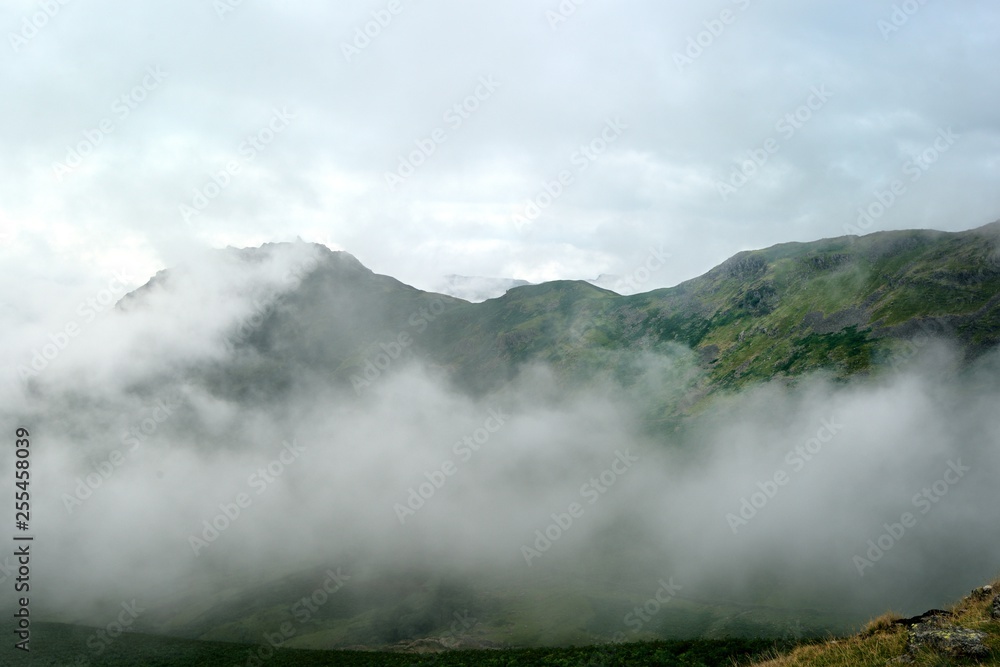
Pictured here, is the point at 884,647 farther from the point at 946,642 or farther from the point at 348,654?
the point at 348,654

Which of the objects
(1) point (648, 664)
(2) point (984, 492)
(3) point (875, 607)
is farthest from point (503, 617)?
(2) point (984, 492)

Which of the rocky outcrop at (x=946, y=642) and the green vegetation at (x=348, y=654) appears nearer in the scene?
the rocky outcrop at (x=946, y=642)

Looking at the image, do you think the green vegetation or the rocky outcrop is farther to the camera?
the green vegetation

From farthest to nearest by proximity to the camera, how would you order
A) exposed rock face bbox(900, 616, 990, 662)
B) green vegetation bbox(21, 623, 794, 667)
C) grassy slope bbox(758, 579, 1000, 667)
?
green vegetation bbox(21, 623, 794, 667)
grassy slope bbox(758, 579, 1000, 667)
exposed rock face bbox(900, 616, 990, 662)

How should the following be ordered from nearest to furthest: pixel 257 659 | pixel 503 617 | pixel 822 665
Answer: pixel 822 665 < pixel 257 659 < pixel 503 617

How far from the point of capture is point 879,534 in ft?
602

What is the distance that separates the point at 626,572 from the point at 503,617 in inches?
2171

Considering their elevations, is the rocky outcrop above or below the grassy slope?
above

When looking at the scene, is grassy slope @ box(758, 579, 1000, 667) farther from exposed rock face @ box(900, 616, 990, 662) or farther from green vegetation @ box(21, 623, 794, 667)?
green vegetation @ box(21, 623, 794, 667)

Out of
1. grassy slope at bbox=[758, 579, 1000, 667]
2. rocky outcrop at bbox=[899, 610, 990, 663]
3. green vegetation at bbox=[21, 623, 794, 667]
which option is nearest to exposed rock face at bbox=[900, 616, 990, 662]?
rocky outcrop at bbox=[899, 610, 990, 663]

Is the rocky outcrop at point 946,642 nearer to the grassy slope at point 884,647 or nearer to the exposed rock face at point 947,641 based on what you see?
the exposed rock face at point 947,641

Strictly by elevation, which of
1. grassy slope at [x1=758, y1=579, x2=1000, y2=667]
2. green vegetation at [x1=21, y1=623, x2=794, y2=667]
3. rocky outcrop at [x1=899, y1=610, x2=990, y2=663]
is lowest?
green vegetation at [x1=21, y1=623, x2=794, y2=667]

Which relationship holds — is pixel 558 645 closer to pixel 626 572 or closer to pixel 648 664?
pixel 648 664

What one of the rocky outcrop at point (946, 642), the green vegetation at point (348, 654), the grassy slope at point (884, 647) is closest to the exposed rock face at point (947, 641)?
the rocky outcrop at point (946, 642)
